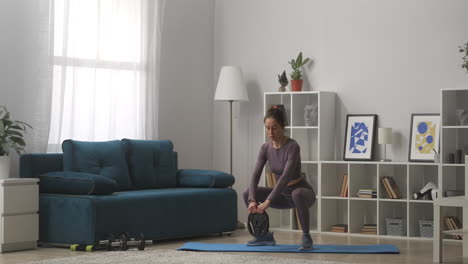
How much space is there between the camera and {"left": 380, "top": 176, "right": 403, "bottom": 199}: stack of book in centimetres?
744

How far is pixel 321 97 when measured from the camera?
775cm

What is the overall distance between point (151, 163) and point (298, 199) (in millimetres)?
1768

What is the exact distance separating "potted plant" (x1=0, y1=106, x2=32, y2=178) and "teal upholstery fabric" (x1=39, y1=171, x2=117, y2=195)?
32 centimetres

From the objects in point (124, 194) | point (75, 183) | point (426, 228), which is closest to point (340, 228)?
point (426, 228)

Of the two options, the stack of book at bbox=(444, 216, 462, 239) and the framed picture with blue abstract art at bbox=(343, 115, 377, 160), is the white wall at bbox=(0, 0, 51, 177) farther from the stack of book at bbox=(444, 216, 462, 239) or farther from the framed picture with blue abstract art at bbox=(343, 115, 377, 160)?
the stack of book at bbox=(444, 216, 462, 239)

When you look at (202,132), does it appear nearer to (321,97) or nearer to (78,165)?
(321,97)

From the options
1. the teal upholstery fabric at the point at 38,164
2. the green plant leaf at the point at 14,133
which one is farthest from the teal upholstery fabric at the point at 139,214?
the green plant leaf at the point at 14,133

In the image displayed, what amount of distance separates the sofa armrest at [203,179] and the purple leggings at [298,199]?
0.87 meters

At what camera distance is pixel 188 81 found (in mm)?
8648

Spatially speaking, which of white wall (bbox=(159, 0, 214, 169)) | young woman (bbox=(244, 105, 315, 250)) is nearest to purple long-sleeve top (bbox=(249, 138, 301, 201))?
young woman (bbox=(244, 105, 315, 250))

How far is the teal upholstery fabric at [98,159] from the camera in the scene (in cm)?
679

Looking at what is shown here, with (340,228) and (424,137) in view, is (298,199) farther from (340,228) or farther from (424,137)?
(424,137)

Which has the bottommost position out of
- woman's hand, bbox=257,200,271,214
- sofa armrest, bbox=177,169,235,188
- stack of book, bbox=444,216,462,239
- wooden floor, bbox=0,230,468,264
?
wooden floor, bbox=0,230,468,264

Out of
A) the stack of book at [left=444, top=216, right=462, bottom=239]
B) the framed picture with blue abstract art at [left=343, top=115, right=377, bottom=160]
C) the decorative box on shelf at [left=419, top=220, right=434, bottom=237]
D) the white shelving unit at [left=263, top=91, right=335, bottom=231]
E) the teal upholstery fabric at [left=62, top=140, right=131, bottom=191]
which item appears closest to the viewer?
the teal upholstery fabric at [left=62, top=140, right=131, bottom=191]
